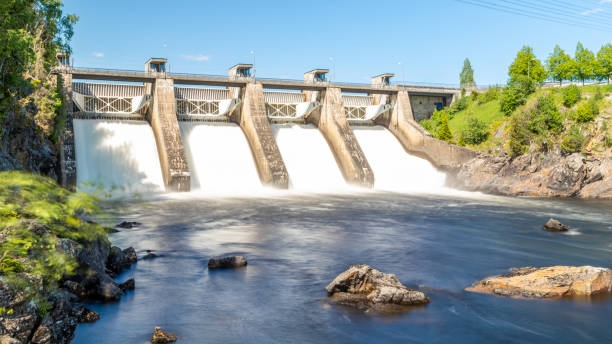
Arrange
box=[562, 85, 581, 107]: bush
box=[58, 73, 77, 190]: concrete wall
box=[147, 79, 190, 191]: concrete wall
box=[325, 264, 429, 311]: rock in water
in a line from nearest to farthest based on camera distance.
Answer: box=[325, 264, 429, 311]: rock in water
box=[58, 73, 77, 190]: concrete wall
box=[147, 79, 190, 191]: concrete wall
box=[562, 85, 581, 107]: bush

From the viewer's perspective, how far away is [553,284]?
13141mm

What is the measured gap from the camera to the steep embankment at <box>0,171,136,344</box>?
692cm

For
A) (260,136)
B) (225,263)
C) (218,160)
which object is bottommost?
(225,263)

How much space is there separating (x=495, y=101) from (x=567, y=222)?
2986cm

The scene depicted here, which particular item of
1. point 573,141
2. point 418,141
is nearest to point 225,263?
point 573,141

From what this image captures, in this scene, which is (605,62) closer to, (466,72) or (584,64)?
(584,64)

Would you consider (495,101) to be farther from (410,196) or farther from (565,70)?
(410,196)

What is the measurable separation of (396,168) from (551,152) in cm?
1262

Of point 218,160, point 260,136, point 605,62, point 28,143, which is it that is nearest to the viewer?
point 28,143

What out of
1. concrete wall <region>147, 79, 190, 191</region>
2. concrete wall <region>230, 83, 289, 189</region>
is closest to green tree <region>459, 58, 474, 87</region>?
concrete wall <region>230, 83, 289, 189</region>

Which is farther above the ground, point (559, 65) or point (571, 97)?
point (559, 65)

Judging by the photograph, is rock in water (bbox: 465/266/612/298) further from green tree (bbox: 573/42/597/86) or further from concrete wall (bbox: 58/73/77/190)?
green tree (bbox: 573/42/597/86)

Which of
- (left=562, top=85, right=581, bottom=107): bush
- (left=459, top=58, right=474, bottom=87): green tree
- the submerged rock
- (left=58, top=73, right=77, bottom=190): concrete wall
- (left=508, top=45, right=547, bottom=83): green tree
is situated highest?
(left=459, top=58, right=474, bottom=87): green tree

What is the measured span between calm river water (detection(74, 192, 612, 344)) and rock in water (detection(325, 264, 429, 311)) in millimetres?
464
